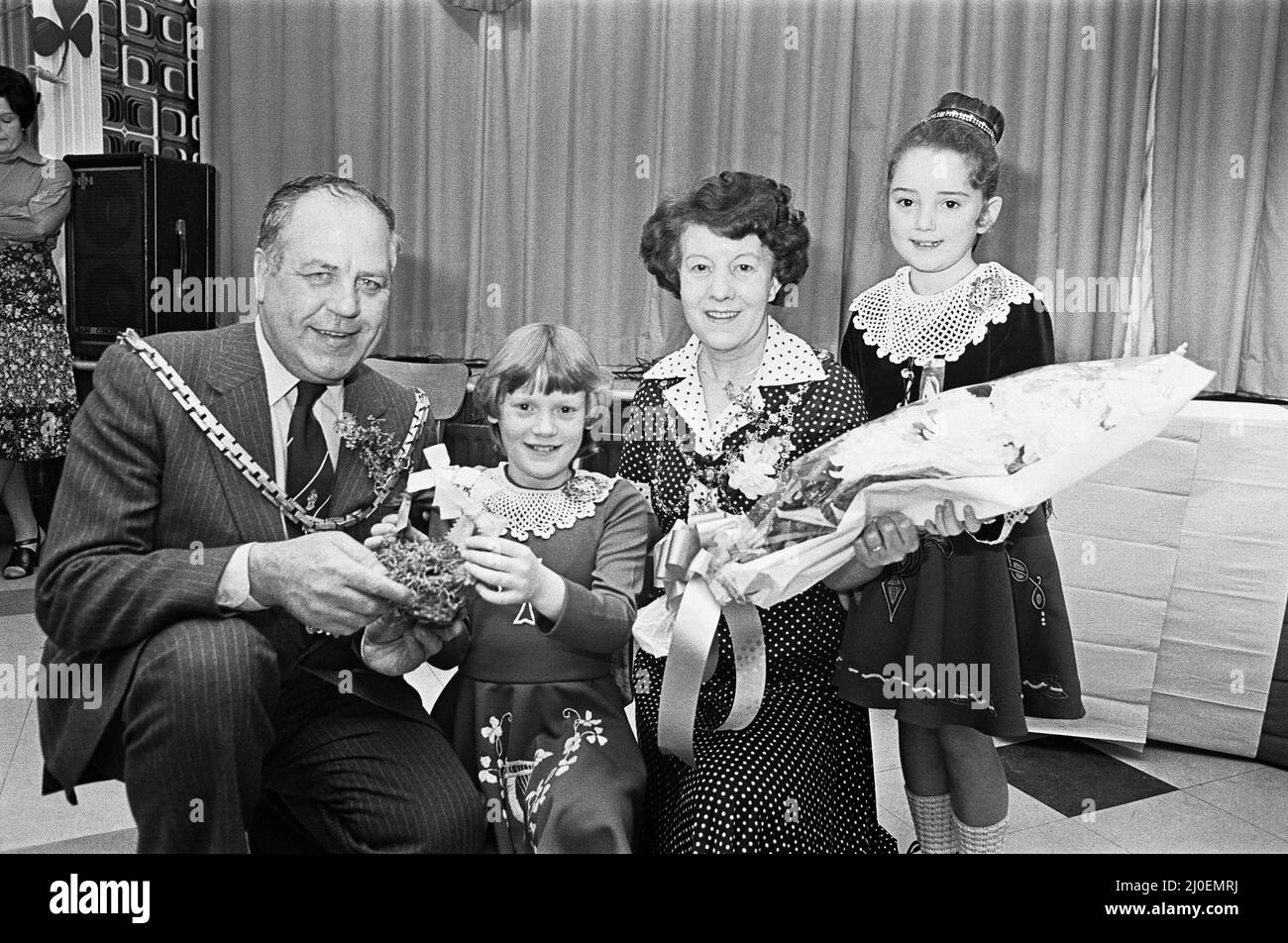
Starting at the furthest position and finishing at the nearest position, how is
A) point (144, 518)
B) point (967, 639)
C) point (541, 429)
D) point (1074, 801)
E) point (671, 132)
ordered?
point (671, 132) → point (1074, 801) → point (967, 639) → point (541, 429) → point (144, 518)

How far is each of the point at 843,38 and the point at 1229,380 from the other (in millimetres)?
1792

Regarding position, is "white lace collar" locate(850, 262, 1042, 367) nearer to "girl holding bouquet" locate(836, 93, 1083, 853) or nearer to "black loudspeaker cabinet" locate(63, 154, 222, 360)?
"girl holding bouquet" locate(836, 93, 1083, 853)

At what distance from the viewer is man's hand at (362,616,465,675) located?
138cm

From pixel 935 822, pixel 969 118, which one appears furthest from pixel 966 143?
pixel 935 822

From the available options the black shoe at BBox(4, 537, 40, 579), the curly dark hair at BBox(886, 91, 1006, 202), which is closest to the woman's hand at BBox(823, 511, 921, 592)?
the curly dark hair at BBox(886, 91, 1006, 202)

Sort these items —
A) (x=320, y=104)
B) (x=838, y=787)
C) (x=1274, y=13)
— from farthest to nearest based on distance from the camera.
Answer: (x=320, y=104)
(x=1274, y=13)
(x=838, y=787)

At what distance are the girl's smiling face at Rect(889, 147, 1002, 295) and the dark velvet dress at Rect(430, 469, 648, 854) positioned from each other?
0.68 m

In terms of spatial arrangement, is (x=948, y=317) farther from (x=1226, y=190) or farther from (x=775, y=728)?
(x=1226, y=190)

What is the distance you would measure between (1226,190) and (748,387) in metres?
2.58

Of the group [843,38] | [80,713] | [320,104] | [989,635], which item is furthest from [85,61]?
[989,635]

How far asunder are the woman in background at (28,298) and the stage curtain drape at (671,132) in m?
0.73

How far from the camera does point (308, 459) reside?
149cm

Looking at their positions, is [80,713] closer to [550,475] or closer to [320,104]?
[550,475]
